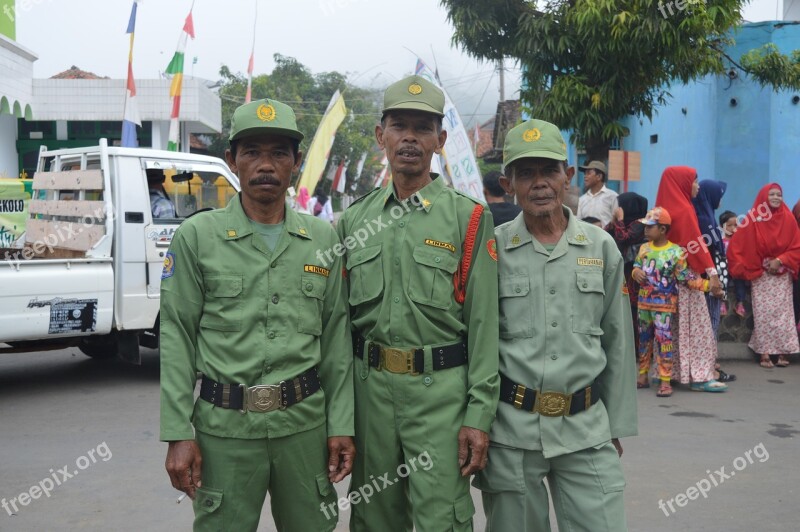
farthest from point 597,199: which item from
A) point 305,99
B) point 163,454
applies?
point 305,99

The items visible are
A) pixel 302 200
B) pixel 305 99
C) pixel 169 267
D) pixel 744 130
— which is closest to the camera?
pixel 169 267

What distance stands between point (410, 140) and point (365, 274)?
53 centimetres

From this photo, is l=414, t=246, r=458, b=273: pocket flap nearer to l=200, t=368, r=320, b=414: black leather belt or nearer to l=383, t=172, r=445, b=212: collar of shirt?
l=383, t=172, r=445, b=212: collar of shirt

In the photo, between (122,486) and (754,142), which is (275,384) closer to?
(122,486)

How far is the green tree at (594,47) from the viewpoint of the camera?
9016mm

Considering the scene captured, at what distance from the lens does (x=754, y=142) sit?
550 inches

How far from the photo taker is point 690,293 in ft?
22.6

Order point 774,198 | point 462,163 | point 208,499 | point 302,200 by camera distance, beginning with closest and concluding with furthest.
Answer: point 208,499
point 774,198
point 462,163
point 302,200

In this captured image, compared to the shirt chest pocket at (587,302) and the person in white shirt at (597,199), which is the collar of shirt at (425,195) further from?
the person in white shirt at (597,199)

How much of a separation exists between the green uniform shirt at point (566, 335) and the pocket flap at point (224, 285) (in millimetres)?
974

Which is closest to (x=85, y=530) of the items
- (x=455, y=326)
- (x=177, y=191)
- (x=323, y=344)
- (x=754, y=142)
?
(x=323, y=344)

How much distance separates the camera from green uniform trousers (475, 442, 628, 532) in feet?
8.61

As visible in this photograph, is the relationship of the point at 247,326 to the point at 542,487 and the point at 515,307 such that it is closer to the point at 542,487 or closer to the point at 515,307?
the point at 515,307

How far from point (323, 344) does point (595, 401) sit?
103 centimetres
